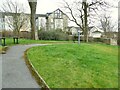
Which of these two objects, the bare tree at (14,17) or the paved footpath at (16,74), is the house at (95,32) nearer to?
the bare tree at (14,17)

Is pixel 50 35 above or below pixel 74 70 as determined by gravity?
above

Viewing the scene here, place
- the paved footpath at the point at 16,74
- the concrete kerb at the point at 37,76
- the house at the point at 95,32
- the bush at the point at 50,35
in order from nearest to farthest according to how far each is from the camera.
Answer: the concrete kerb at the point at 37,76
the paved footpath at the point at 16,74
the bush at the point at 50,35
the house at the point at 95,32

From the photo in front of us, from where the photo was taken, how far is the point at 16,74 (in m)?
8.79

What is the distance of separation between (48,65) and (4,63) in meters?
2.14

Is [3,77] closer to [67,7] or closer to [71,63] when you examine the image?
[71,63]

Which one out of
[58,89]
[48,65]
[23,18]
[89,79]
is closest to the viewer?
[58,89]

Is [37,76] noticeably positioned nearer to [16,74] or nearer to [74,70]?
[16,74]

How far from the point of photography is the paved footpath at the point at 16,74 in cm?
778

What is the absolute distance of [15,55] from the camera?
12.0m

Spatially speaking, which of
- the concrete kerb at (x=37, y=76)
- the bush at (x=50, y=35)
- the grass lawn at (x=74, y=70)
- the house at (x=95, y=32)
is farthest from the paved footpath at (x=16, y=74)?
the house at (x=95, y=32)

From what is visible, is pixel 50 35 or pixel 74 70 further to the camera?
pixel 50 35

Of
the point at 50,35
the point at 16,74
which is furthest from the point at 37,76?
the point at 50,35

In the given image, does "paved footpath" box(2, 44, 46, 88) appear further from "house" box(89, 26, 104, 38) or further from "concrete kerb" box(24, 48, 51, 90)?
"house" box(89, 26, 104, 38)

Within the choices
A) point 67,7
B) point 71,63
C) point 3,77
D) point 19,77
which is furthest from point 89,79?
point 67,7
